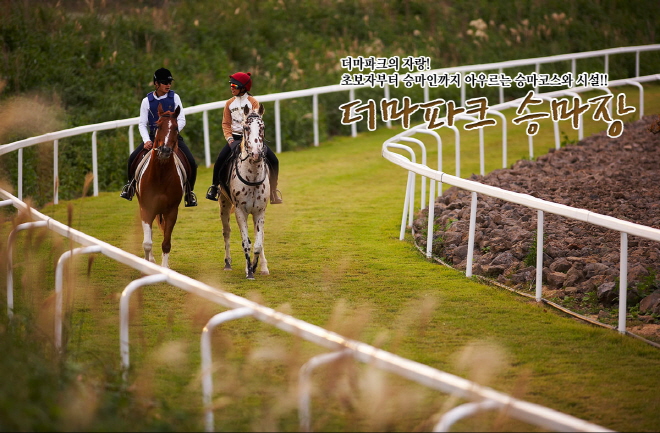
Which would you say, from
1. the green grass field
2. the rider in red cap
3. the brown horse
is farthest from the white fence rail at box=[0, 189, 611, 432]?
the rider in red cap

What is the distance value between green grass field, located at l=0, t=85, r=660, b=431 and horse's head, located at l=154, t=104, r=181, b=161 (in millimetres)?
1270

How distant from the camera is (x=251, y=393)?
528 cm

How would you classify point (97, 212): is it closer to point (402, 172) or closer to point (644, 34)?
point (402, 172)

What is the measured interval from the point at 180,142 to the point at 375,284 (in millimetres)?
2718

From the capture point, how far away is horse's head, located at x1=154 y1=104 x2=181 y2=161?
8336 millimetres

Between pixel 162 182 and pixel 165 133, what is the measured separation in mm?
578

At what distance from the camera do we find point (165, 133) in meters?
8.40

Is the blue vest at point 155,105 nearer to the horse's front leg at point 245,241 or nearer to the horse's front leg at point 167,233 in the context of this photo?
the horse's front leg at point 167,233

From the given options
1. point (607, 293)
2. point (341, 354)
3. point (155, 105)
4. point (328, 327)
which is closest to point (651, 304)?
point (607, 293)

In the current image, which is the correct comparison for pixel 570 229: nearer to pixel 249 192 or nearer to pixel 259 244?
pixel 259 244

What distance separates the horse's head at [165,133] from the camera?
8336 millimetres

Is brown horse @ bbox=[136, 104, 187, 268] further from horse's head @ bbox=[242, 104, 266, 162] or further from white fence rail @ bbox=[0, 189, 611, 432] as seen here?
white fence rail @ bbox=[0, 189, 611, 432]

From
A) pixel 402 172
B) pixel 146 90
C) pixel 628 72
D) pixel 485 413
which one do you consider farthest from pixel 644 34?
pixel 485 413

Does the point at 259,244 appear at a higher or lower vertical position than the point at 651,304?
higher
